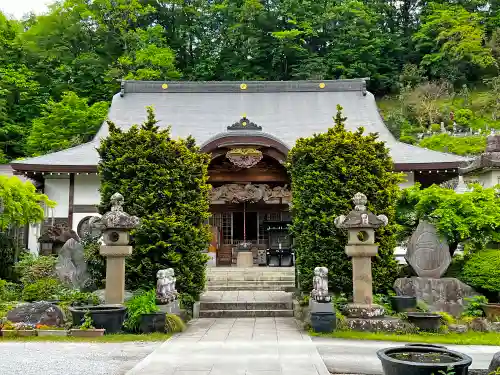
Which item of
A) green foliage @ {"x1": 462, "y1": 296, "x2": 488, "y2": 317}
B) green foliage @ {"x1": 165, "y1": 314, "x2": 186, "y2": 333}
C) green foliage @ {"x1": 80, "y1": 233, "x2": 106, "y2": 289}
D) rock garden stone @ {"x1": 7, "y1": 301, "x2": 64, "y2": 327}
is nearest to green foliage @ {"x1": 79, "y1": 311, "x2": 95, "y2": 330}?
rock garden stone @ {"x1": 7, "y1": 301, "x2": 64, "y2": 327}

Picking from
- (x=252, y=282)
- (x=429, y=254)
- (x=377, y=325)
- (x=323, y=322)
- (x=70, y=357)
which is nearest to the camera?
(x=70, y=357)

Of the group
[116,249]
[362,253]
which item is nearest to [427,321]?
[362,253]

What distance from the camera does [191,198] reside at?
959 centimetres

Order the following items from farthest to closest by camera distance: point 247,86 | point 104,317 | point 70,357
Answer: point 247,86 → point 104,317 → point 70,357

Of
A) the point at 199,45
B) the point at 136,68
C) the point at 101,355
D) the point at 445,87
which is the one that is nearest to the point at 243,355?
the point at 101,355

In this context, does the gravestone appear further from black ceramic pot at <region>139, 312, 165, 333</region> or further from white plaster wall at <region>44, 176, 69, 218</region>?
white plaster wall at <region>44, 176, 69, 218</region>

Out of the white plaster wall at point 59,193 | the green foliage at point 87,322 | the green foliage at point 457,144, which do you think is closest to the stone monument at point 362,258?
the green foliage at point 87,322

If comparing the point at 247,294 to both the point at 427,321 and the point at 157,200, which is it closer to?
the point at 157,200

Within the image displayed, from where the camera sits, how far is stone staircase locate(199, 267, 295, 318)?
389 inches

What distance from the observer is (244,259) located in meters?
16.1

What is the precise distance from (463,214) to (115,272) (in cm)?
698

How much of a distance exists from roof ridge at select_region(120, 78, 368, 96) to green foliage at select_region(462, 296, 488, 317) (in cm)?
1365

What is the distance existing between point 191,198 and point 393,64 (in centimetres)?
3556

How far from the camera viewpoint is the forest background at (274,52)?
100 ft
